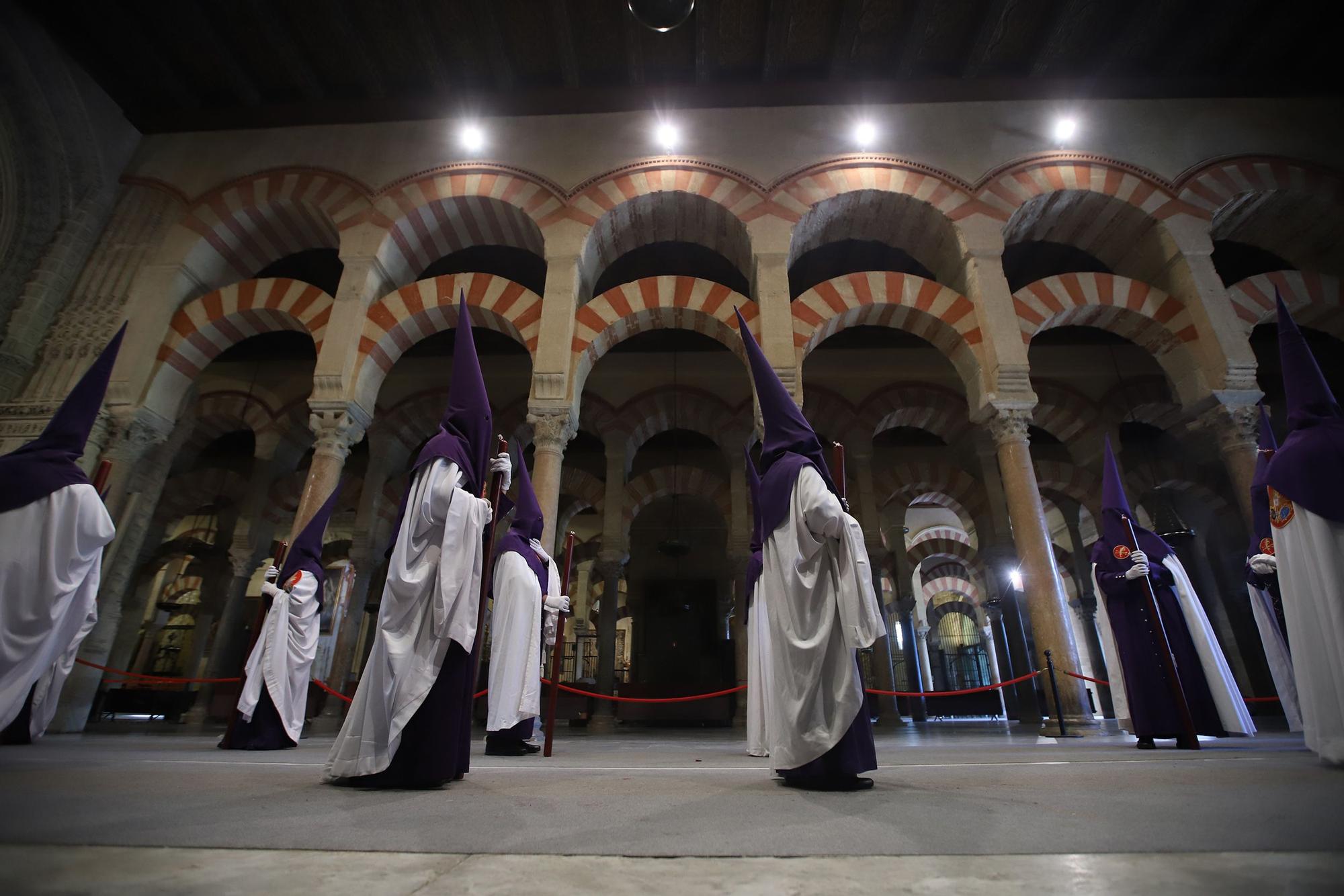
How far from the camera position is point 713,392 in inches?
379

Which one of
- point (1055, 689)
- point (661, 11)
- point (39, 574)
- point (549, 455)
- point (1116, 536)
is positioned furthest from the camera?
point (549, 455)

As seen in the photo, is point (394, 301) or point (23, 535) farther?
point (394, 301)

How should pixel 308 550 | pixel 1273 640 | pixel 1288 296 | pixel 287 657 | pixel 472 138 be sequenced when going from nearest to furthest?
pixel 1273 640
pixel 287 657
pixel 308 550
pixel 1288 296
pixel 472 138

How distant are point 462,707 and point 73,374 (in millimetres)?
7139

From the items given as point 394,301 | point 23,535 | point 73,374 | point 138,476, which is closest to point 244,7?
point 394,301

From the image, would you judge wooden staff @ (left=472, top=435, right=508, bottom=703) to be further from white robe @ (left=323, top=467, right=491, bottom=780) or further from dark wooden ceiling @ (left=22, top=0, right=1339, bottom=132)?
dark wooden ceiling @ (left=22, top=0, right=1339, bottom=132)

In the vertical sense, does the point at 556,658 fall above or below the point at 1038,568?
below

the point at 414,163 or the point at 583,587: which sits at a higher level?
the point at 414,163

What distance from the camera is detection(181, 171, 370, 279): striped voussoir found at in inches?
295

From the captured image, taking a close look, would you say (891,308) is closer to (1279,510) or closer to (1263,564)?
(1263,564)

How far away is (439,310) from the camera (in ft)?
23.1

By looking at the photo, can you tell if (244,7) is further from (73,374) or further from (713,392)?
(713,392)

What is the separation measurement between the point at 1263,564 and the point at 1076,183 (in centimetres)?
557

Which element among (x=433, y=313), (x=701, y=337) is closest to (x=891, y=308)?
(x=701, y=337)
